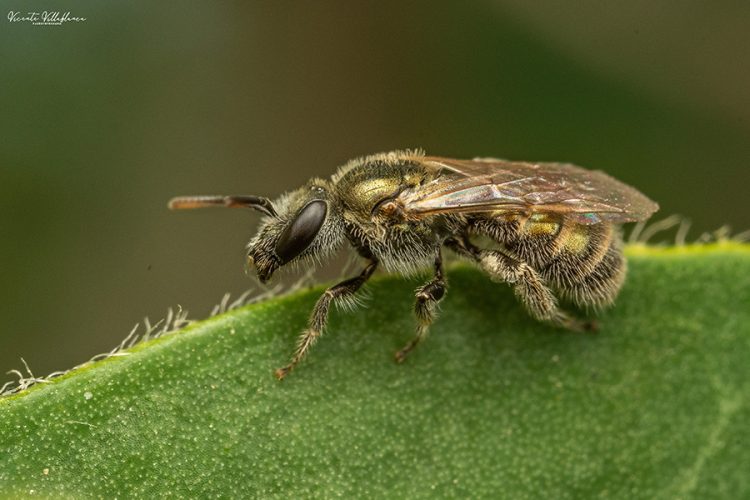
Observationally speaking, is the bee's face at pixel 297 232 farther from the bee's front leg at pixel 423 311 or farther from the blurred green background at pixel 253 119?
the blurred green background at pixel 253 119

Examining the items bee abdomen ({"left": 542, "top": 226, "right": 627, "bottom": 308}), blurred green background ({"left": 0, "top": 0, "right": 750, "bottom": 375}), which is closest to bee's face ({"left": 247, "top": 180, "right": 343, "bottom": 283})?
bee abdomen ({"left": 542, "top": 226, "right": 627, "bottom": 308})

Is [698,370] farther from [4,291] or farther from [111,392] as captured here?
[4,291]

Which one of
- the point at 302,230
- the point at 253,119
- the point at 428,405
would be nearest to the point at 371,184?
the point at 302,230

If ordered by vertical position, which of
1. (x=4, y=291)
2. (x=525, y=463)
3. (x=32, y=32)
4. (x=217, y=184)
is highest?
(x=32, y=32)

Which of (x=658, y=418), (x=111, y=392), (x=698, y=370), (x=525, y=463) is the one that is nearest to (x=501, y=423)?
(x=525, y=463)

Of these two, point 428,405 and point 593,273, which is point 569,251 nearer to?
point 593,273

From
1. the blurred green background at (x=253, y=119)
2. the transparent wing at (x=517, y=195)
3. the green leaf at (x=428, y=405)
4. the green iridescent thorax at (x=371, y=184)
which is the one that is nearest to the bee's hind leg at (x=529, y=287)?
the green leaf at (x=428, y=405)
